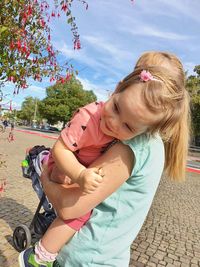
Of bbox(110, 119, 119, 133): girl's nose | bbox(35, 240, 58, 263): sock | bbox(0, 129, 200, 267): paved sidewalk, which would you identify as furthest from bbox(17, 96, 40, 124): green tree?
bbox(110, 119, 119, 133): girl's nose

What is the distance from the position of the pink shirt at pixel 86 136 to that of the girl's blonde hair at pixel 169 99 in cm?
17

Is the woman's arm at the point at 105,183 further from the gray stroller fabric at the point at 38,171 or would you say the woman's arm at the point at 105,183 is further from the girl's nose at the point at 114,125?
the gray stroller fabric at the point at 38,171

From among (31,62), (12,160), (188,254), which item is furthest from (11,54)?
(12,160)

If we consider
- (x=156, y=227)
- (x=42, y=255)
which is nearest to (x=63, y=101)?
(x=156, y=227)

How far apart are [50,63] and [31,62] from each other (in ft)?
0.99

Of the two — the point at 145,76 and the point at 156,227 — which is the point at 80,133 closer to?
the point at 145,76

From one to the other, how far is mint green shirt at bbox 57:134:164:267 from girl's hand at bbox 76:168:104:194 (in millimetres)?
137

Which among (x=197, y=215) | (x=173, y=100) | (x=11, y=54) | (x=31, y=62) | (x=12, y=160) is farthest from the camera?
(x=12, y=160)

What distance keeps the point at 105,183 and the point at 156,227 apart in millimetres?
5491

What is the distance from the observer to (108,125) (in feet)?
4.83

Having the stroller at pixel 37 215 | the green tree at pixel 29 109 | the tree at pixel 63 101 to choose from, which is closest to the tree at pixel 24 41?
the stroller at pixel 37 215

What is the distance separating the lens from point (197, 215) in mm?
8219

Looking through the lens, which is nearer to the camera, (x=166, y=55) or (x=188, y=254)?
(x=166, y=55)

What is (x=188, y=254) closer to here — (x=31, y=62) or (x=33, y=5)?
(x=31, y=62)
